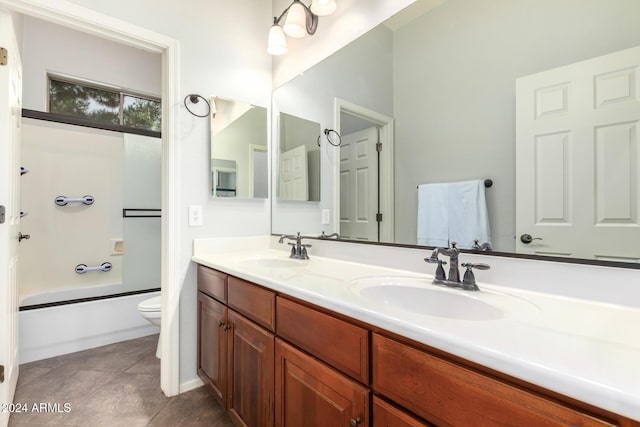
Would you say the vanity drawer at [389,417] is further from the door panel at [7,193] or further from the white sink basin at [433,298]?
the door panel at [7,193]

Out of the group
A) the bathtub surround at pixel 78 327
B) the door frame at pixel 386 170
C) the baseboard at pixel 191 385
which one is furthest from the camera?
the bathtub surround at pixel 78 327

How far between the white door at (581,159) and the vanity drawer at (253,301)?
0.89 metres

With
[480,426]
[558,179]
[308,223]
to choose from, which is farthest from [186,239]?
[558,179]

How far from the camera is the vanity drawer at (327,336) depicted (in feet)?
2.52

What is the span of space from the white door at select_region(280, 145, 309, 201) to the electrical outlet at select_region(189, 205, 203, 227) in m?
0.56

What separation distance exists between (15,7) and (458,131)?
2028 mm

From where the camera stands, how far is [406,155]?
4.33ft

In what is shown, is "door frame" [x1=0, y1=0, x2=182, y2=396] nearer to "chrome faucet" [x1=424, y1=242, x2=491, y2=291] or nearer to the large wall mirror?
the large wall mirror

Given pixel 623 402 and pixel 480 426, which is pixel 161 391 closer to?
pixel 480 426

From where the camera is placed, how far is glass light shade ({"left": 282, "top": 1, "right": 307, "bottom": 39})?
173cm

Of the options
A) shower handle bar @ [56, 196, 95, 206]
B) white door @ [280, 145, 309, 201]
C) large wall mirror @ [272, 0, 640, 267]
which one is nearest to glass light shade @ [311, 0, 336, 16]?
large wall mirror @ [272, 0, 640, 267]

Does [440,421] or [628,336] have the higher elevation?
[628,336]

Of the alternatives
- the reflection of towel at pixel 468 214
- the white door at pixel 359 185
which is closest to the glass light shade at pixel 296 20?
the white door at pixel 359 185

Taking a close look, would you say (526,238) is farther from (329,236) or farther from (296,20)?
(296,20)
